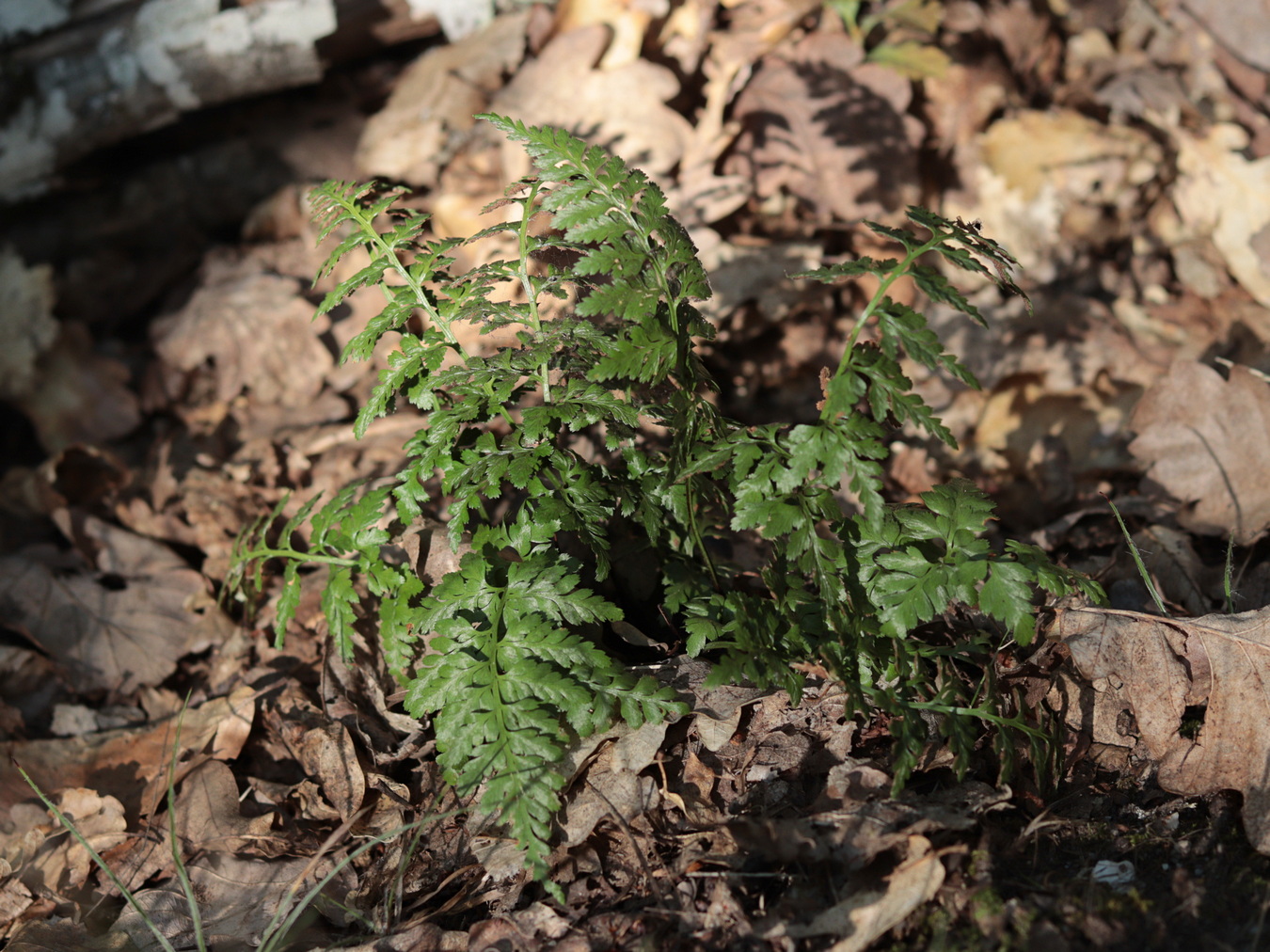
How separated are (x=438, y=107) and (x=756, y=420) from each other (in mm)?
2215

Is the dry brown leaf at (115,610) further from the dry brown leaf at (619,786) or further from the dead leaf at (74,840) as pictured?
the dry brown leaf at (619,786)

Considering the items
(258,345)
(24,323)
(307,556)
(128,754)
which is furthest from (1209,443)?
(24,323)

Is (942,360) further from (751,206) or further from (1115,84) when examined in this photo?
(1115,84)

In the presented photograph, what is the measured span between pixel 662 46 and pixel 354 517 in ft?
9.68

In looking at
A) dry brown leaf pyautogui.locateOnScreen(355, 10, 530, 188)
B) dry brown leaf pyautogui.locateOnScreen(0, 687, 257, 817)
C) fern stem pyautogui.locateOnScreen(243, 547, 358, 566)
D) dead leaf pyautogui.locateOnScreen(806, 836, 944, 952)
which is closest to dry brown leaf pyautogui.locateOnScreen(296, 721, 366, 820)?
dry brown leaf pyautogui.locateOnScreen(0, 687, 257, 817)

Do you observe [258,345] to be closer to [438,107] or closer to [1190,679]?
[438,107]

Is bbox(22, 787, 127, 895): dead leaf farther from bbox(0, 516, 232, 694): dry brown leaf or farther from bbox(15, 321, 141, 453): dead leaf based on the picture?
bbox(15, 321, 141, 453): dead leaf

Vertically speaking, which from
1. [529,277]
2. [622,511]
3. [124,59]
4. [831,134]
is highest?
[124,59]

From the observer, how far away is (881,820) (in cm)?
212

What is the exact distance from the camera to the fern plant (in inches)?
81.4

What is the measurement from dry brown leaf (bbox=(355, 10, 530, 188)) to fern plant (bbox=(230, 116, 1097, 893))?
Answer: 181 cm

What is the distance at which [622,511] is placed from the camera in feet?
7.91

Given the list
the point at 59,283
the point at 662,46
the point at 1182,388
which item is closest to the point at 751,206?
the point at 662,46

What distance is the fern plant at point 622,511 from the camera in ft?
6.78
